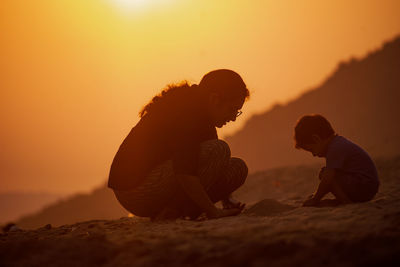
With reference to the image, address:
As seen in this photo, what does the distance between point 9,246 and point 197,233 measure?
1217mm

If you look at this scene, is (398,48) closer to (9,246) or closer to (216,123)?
(216,123)

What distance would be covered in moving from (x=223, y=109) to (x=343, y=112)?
24.0 meters

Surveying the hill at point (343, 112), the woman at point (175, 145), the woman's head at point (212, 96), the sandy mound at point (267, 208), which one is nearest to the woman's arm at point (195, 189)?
the woman at point (175, 145)

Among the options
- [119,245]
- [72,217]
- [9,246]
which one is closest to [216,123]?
[119,245]

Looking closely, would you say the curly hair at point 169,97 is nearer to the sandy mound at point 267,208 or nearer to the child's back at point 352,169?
the sandy mound at point 267,208

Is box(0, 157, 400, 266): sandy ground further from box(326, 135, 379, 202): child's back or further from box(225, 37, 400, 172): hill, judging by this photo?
box(225, 37, 400, 172): hill

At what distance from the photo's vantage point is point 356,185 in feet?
12.5

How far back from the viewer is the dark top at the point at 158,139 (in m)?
3.49

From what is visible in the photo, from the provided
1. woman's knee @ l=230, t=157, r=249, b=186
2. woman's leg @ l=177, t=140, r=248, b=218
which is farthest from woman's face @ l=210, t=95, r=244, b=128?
woman's knee @ l=230, t=157, r=249, b=186

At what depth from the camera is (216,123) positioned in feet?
12.5

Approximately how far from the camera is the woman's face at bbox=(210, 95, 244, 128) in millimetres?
3664

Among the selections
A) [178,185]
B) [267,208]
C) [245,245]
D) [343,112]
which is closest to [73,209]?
[343,112]

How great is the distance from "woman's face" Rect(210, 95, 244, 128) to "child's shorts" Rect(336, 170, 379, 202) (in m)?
1.10

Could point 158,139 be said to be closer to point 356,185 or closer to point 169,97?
point 169,97
